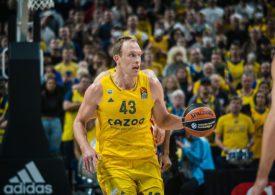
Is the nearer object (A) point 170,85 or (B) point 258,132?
(B) point 258,132

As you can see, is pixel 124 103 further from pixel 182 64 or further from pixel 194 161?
pixel 182 64

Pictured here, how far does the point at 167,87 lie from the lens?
13.3m

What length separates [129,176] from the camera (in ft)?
22.2

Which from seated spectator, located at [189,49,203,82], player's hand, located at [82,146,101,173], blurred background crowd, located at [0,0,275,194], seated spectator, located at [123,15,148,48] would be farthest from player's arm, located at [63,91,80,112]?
player's hand, located at [82,146,101,173]

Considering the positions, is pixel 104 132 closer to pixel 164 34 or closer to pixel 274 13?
pixel 164 34

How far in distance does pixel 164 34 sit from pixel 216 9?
220cm

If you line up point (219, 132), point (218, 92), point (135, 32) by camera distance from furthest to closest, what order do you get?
point (135, 32) → point (218, 92) → point (219, 132)

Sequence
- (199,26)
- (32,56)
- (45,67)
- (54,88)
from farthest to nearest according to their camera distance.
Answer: (199,26)
(45,67)
(54,88)
(32,56)

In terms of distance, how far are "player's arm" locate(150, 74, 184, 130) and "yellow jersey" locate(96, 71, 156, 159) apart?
97 mm

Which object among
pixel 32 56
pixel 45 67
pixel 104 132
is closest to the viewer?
pixel 104 132

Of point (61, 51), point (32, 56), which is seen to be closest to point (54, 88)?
point (61, 51)

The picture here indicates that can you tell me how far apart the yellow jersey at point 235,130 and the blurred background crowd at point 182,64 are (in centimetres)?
2

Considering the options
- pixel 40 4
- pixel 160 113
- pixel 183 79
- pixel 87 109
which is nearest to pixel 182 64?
pixel 183 79

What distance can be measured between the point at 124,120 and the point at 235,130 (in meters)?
5.96
